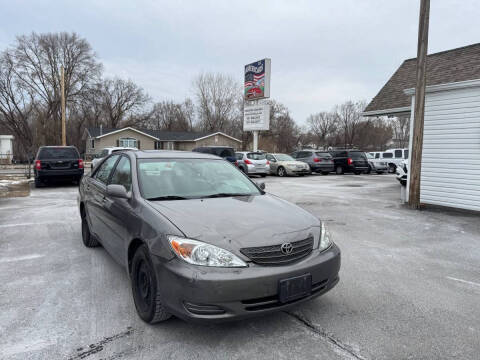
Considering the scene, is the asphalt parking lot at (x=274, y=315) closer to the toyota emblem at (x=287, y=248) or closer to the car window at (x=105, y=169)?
the toyota emblem at (x=287, y=248)

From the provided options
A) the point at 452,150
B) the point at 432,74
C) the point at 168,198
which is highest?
the point at 432,74

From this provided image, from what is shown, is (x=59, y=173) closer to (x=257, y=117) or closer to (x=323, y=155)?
(x=257, y=117)

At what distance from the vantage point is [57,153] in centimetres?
1298

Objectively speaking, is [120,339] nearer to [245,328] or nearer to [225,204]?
[245,328]

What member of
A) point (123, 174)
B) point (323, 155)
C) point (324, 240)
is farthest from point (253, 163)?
point (324, 240)

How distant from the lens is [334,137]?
65.4 m

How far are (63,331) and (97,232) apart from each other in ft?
5.56

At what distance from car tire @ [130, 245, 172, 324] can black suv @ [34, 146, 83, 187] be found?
1156 centimetres

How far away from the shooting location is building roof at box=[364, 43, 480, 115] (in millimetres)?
8719

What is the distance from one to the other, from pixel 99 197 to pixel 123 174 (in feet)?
2.09

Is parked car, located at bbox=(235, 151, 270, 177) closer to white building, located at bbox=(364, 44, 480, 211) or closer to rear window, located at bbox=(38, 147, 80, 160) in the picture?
rear window, located at bbox=(38, 147, 80, 160)

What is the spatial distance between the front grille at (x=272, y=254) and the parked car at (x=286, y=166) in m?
17.5

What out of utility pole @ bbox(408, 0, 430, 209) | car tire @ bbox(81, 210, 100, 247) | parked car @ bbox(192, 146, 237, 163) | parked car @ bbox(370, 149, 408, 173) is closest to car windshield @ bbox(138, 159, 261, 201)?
car tire @ bbox(81, 210, 100, 247)

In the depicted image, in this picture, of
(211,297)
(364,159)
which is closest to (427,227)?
(211,297)
